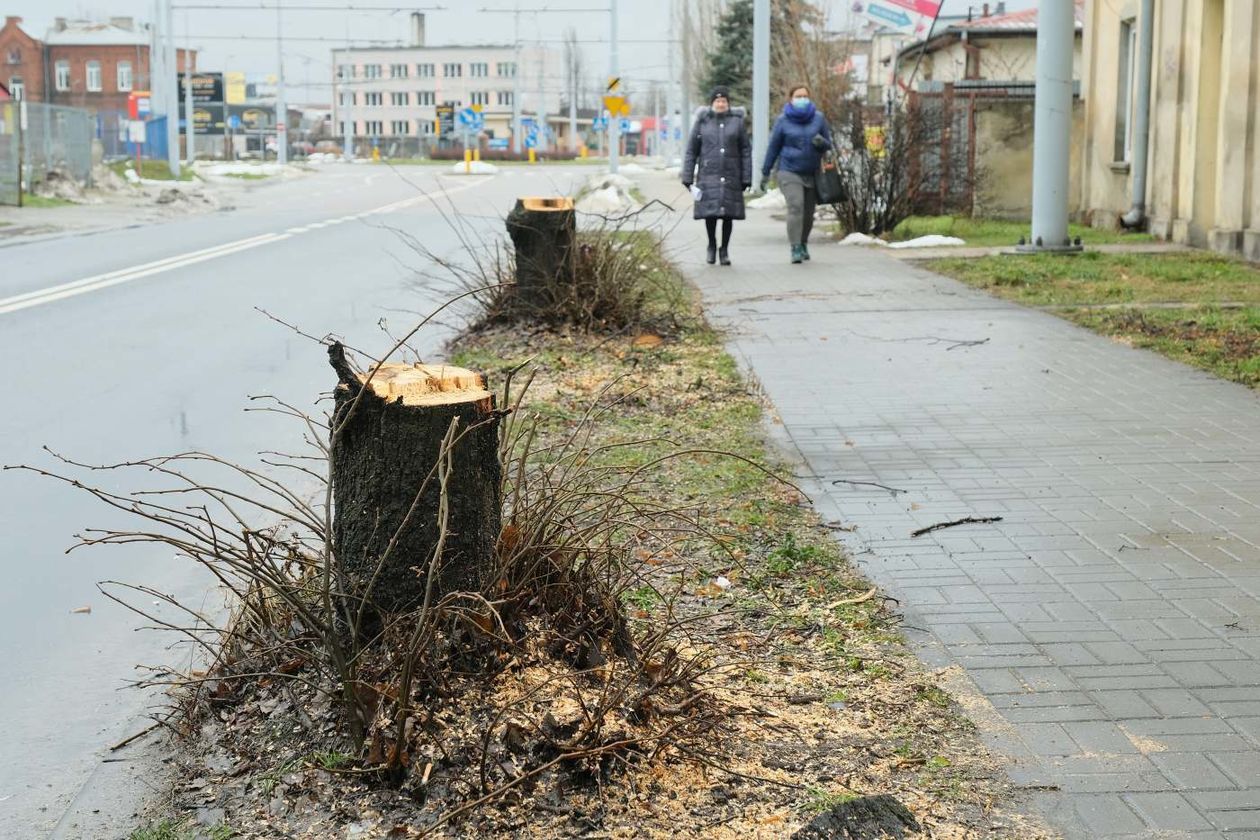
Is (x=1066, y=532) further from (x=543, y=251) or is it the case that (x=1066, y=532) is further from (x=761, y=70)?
(x=761, y=70)

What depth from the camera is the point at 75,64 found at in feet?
370

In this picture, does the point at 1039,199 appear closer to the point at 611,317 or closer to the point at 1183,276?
the point at 1183,276

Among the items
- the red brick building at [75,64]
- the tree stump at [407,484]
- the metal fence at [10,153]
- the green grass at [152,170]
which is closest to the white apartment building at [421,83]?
the red brick building at [75,64]

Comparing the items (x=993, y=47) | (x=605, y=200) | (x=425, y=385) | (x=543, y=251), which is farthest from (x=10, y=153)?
(x=425, y=385)

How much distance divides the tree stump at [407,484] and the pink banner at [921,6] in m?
22.2

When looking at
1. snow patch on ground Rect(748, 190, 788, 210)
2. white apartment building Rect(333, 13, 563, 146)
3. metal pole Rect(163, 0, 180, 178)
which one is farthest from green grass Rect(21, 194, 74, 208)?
white apartment building Rect(333, 13, 563, 146)

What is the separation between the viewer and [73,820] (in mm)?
3883

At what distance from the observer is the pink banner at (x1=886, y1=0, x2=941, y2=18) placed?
25.0m

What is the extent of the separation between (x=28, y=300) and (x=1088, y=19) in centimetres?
1744

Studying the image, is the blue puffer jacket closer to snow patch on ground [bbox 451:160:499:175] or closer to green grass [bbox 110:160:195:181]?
green grass [bbox 110:160:195:181]

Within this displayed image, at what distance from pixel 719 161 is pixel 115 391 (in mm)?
9652

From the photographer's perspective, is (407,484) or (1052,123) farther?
(1052,123)

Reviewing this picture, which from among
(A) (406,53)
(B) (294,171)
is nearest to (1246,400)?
(B) (294,171)

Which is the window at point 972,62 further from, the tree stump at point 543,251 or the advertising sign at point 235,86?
the advertising sign at point 235,86
